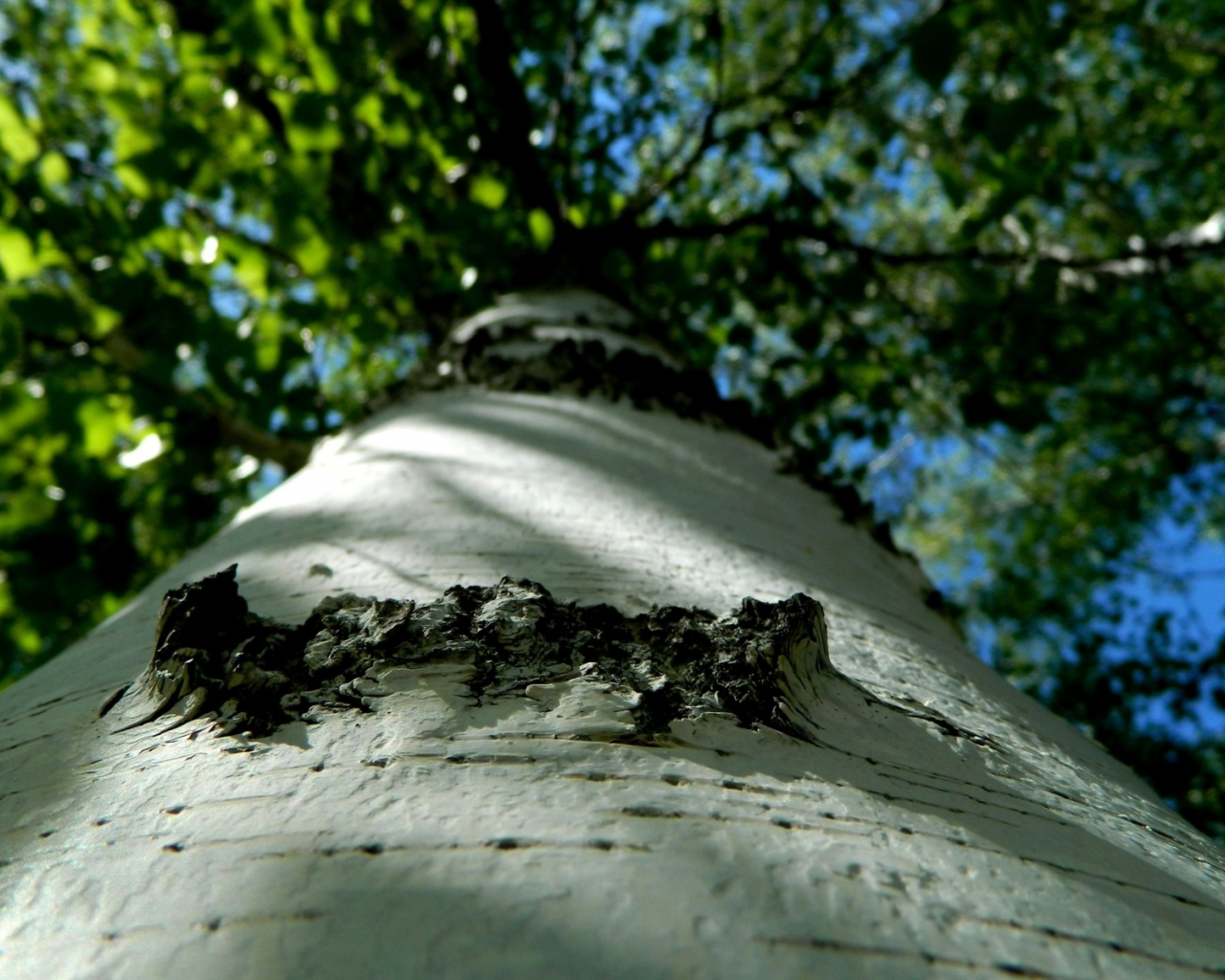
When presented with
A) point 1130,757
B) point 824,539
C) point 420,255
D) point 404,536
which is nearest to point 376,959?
point 404,536

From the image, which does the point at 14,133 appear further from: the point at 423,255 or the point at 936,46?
the point at 936,46

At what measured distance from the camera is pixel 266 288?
2.75m

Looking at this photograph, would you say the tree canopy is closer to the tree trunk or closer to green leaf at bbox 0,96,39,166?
green leaf at bbox 0,96,39,166

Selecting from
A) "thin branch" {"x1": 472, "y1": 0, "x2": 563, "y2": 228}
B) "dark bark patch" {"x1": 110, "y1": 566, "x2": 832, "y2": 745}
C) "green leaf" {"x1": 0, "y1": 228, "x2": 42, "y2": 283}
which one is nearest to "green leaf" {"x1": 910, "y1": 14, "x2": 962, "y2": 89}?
"thin branch" {"x1": 472, "y1": 0, "x2": 563, "y2": 228}

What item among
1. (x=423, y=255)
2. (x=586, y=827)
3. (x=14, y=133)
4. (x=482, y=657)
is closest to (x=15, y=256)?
(x=14, y=133)

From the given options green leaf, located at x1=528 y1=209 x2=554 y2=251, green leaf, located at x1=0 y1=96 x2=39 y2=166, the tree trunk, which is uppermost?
green leaf, located at x1=528 y1=209 x2=554 y2=251

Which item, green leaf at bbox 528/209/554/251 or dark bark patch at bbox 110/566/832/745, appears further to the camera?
green leaf at bbox 528/209/554/251

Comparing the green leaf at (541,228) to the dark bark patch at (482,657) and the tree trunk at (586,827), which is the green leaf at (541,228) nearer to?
the tree trunk at (586,827)

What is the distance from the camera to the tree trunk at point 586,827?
0.36 meters

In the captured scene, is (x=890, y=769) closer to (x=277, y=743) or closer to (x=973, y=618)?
(x=277, y=743)

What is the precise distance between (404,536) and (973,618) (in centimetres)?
833

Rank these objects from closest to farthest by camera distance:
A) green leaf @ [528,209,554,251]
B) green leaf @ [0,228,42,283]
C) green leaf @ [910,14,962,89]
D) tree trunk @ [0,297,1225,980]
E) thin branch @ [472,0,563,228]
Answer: tree trunk @ [0,297,1225,980] < green leaf @ [910,14,962,89] < green leaf @ [0,228,42,283] < thin branch @ [472,0,563,228] < green leaf @ [528,209,554,251]

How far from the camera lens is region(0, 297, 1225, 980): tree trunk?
357 mm

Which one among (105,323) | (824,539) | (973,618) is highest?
(824,539)
